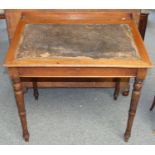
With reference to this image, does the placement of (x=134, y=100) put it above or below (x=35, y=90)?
above

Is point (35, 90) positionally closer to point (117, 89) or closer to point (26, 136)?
point (26, 136)

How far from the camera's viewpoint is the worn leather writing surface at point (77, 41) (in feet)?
4.13

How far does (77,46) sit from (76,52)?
0.06 meters

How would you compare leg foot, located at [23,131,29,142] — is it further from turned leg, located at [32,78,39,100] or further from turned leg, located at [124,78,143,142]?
turned leg, located at [124,78,143,142]

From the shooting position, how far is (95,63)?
120cm

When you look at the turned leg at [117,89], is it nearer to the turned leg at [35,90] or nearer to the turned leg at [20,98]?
the turned leg at [35,90]

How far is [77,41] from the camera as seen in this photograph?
1.36 m

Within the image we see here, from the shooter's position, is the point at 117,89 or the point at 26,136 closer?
the point at 26,136

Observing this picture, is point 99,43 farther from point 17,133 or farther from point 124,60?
point 17,133

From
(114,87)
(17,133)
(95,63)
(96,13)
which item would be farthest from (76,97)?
(95,63)

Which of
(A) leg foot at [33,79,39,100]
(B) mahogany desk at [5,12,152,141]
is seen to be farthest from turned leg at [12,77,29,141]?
(A) leg foot at [33,79,39,100]

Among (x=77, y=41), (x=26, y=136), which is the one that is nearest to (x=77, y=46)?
(x=77, y=41)

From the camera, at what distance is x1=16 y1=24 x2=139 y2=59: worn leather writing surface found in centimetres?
126

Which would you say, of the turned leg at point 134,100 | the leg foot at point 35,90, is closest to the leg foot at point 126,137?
the turned leg at point 134,100
